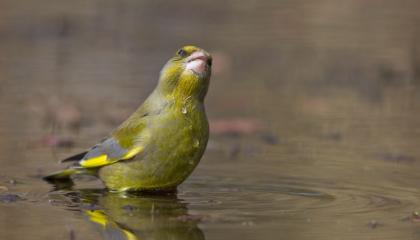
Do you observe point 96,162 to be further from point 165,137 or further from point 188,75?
point 188,75

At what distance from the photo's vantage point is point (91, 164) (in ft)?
28.2

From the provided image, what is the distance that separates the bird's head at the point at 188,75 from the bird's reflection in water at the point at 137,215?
0.76m

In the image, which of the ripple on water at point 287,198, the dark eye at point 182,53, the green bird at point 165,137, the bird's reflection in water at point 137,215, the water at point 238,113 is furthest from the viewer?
the dark eye at point 182,53

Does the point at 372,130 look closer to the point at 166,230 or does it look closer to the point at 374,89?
the point at 374,89

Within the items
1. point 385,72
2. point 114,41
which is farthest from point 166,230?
point 114,41

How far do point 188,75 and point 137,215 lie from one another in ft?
4.35

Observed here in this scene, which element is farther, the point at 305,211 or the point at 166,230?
the point at 305,211

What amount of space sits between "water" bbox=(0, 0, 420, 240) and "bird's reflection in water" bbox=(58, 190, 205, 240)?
0.02 m

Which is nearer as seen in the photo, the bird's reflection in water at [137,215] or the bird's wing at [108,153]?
the bird's reflection in water at [137,215]

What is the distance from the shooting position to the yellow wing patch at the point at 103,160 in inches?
323

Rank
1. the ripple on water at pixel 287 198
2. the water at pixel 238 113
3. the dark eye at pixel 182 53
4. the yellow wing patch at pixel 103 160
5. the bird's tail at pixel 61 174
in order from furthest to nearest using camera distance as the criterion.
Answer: the bird's tail at pixel 61 174
the dark eye at pixel 182 53
the yellow wing patch at pixel 103 160
the ripple on water at pixel 287 198
the water at pixel 238 113

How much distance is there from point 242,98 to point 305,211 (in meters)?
5.77

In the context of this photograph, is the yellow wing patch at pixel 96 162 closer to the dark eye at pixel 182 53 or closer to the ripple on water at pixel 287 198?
the ripple on water at pixel 287 198

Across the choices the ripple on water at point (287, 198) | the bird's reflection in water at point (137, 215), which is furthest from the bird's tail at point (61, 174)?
the ripple on water at point (287, 198)
